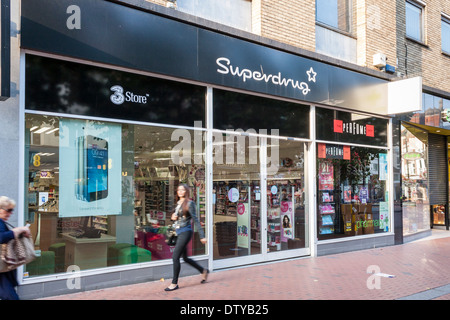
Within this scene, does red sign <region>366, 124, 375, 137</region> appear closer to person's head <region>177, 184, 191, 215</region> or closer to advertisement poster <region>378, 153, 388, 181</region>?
advertisement poster <region>378, 153, 388, 181</region>

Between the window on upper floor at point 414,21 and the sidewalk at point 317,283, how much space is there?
7.47m

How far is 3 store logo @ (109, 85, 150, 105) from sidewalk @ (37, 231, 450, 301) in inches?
119

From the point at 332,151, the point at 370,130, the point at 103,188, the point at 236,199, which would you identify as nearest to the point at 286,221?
the point at 236,199

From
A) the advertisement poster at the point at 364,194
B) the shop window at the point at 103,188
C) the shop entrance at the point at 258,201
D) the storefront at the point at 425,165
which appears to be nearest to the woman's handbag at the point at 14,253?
the shop window at the point at 103,188

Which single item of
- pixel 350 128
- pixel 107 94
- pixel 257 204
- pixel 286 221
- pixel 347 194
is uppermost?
pixel 107 94

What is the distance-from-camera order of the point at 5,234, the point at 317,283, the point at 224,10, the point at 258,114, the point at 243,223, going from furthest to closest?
the point at 243,223 < the point at 258,114 < the point at 224,10 < the point at 317,283 < the point at 5,234

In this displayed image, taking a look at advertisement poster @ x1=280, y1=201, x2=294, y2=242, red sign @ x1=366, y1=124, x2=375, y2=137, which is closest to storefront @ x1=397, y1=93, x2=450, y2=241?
red sign @ x1=366, y1=124, x2=375, y2=137

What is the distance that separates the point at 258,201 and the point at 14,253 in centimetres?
556

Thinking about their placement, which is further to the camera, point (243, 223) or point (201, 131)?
point (243, 223)

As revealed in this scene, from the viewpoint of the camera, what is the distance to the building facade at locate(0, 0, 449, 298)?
596cm

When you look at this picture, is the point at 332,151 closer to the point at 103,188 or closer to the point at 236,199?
the point at 236,199

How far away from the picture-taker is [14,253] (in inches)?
167
